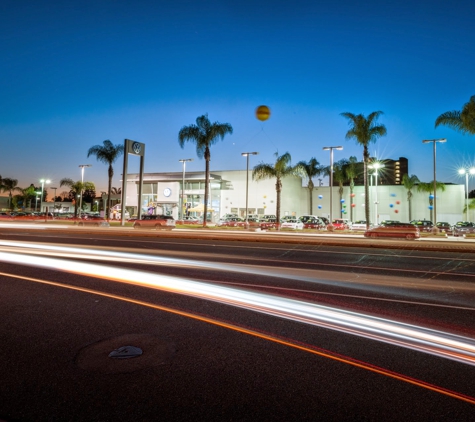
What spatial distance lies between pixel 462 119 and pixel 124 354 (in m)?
29.4

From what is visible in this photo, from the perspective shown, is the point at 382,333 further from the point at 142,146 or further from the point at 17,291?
the point at 142,146

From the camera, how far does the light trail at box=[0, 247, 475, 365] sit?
4.77 meters

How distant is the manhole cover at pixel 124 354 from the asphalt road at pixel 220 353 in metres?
0.02

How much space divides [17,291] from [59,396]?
18.6 feet

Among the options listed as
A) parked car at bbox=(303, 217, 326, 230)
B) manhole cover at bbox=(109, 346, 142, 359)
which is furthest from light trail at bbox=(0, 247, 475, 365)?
parked car at bbox=(303, 217, 326, 230)

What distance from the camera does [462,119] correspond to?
26.1 meters

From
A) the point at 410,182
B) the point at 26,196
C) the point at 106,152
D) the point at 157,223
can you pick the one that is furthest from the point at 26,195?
the point at 410,182

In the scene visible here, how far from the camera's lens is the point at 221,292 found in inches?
313

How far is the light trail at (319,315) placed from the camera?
15.6 ft

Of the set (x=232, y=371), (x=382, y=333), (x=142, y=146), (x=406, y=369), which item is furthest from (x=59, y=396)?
(x=142, y=146)

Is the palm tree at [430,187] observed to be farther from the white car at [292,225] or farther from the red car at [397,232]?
the red car at [397,232]

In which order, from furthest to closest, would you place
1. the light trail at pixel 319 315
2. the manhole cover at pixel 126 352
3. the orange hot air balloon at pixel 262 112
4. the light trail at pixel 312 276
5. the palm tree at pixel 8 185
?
the palm tree at pixel 8 185, the orange hot air balloon at pixel 262 112, the light trail at pixel 312 276, the light trail at pixel 319 315, the manhole cover at pixel 126 352

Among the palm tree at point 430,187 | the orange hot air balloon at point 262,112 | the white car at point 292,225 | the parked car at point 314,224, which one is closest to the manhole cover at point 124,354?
the orange hot air balloon at point 262,112

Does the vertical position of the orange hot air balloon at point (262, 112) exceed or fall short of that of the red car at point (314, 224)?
it exceeds it
